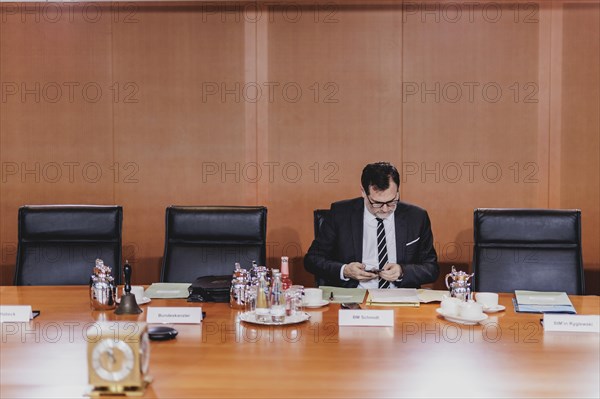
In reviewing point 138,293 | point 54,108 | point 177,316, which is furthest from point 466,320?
point 54,108

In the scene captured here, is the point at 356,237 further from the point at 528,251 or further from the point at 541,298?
the point at 541,298

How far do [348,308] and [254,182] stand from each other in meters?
2.36

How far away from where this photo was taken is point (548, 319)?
7.93 feet

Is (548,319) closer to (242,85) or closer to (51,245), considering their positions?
(51,245)

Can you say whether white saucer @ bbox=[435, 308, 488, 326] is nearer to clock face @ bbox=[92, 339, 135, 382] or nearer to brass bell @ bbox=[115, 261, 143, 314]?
brass bell @ bbox=[115, 261, 143, 314]

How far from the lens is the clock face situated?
1.77 m

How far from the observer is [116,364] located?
1.78m

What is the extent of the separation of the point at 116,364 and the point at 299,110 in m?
3.23

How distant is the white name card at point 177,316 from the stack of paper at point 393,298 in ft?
2.30

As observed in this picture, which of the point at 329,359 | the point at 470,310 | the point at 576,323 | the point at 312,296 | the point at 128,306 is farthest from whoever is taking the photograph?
the point at 312,296

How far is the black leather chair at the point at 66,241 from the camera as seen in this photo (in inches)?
138

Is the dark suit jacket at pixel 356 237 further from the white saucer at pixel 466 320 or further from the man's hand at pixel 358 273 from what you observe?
the white saucer at pixel 466 320

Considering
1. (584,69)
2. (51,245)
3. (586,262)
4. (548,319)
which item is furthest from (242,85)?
(548,319)

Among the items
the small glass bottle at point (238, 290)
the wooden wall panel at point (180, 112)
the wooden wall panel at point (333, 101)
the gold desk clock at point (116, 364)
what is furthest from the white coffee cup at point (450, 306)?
the wooden wall panel at point (180, 112)
